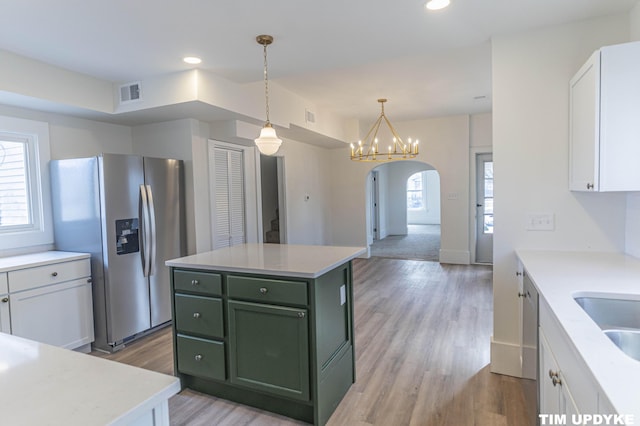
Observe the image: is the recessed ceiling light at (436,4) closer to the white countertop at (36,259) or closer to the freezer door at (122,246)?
the freezer door at (122,246)

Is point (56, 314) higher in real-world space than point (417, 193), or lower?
lower

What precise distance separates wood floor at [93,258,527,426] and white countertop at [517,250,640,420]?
3.06 feet

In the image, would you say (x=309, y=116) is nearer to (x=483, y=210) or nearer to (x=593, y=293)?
(x=483, y=210)

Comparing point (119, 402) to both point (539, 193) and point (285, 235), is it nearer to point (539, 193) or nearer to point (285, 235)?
point (539, 193)

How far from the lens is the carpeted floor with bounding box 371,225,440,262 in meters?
7.61

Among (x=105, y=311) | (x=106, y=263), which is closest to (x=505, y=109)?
(x=106, y=263)

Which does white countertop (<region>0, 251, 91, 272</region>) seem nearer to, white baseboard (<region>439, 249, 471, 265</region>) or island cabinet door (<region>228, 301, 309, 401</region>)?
island cabinet door (<region>228, 301, 309, 401</region>)

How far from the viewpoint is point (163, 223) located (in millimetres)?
3721

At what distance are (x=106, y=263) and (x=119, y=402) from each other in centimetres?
288

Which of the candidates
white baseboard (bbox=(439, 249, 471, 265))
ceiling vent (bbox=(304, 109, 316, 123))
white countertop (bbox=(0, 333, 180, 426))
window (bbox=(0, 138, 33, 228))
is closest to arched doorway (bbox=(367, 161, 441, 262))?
white baseboard (bbox=(439, 249, 471, 265))

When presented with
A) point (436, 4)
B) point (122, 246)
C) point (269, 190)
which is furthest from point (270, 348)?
point (269, 190)

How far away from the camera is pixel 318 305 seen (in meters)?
2.11

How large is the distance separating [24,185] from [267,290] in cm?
291

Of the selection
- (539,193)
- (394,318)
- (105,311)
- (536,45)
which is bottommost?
(394,318)
